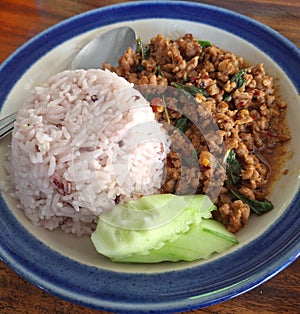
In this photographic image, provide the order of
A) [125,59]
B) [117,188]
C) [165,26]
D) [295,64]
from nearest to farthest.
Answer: [117,188] < [295,64] < [125,59] < [165,26]

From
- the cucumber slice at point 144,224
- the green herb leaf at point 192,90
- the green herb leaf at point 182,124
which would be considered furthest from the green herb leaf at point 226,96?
the cucumber slice at point 144,224

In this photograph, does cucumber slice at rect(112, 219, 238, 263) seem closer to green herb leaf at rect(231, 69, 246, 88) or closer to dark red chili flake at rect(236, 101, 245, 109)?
dark red chili flake at rect(236, 101, 245, 109)

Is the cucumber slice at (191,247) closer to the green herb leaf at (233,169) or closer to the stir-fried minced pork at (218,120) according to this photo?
the stir-fried minced pork at (218,120)

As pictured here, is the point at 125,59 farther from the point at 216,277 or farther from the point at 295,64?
the point at 216,277

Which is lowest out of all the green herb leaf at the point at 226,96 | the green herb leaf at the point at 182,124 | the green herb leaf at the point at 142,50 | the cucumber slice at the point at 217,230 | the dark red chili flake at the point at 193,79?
the cucumber slice at the point at 217,230

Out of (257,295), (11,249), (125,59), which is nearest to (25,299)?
(11,249)

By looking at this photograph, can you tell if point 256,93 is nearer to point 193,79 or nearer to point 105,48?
point 193,79
